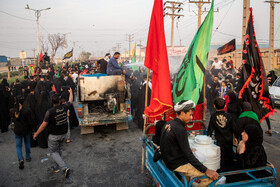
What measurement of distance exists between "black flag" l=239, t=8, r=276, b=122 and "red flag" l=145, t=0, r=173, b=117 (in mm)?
2080

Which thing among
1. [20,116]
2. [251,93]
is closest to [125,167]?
[20,116]

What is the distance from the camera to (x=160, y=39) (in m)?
4.66

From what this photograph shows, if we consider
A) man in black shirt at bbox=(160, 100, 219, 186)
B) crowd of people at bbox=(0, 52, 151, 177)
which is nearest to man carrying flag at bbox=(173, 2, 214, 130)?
man in black shirt at bbox=(160, 100, 219, 186)

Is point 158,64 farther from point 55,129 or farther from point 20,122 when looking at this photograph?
point 20,122

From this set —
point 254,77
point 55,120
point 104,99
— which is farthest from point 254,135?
point 104,99

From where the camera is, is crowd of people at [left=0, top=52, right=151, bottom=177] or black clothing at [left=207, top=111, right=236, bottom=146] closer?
black clothing at [left=207, top=111, right=236, bottom=146]

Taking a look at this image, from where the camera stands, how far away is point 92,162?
592cm

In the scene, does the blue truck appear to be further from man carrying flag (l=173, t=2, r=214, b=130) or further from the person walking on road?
the person walking on road

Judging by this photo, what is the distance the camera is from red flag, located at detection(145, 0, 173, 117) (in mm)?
4570

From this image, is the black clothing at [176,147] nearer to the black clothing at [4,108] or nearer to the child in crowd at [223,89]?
the child in crowd at [223,89]

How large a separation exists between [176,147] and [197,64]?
250cm

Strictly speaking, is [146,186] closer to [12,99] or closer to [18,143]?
[18,143]

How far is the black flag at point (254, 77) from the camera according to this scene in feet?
17.2

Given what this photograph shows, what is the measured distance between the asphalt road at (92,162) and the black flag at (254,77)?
154 centimetres
